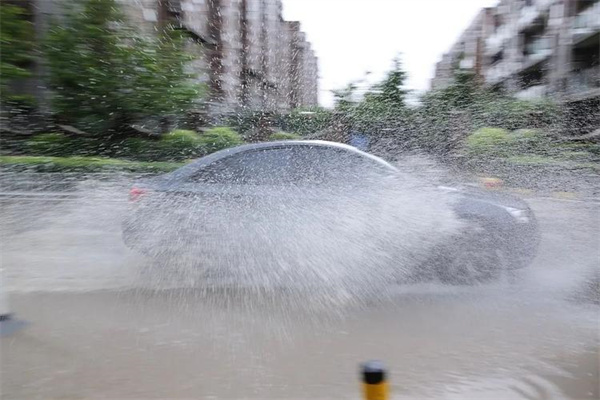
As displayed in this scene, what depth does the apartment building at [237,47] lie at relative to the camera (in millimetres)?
13328

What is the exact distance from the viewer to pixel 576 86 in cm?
2245

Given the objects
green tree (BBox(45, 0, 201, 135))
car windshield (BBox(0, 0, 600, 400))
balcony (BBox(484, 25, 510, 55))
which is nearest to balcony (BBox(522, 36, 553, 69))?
balcony (BBox(484, 25, 510, 55))

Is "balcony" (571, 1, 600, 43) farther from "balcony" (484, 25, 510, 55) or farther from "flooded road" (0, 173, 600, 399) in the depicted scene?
"flooded road" (0, 173, 600, 399)

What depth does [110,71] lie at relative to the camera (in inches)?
449

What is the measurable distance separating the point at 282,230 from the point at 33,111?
926 centimetres

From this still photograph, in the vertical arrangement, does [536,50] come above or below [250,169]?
above

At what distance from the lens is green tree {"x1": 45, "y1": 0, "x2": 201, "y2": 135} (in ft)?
36.2

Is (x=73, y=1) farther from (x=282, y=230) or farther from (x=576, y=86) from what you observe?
(x=576, y=86)

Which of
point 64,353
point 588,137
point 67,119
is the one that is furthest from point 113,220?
point 588,137

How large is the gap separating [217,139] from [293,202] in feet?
26.7

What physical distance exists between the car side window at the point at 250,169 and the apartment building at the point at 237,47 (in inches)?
298

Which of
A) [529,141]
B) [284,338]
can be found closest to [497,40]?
[529,141]

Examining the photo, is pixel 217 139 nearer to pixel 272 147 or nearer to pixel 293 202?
pixel 272 147

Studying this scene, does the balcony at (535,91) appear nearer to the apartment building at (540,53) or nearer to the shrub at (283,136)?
the apartment building at (540,53)
